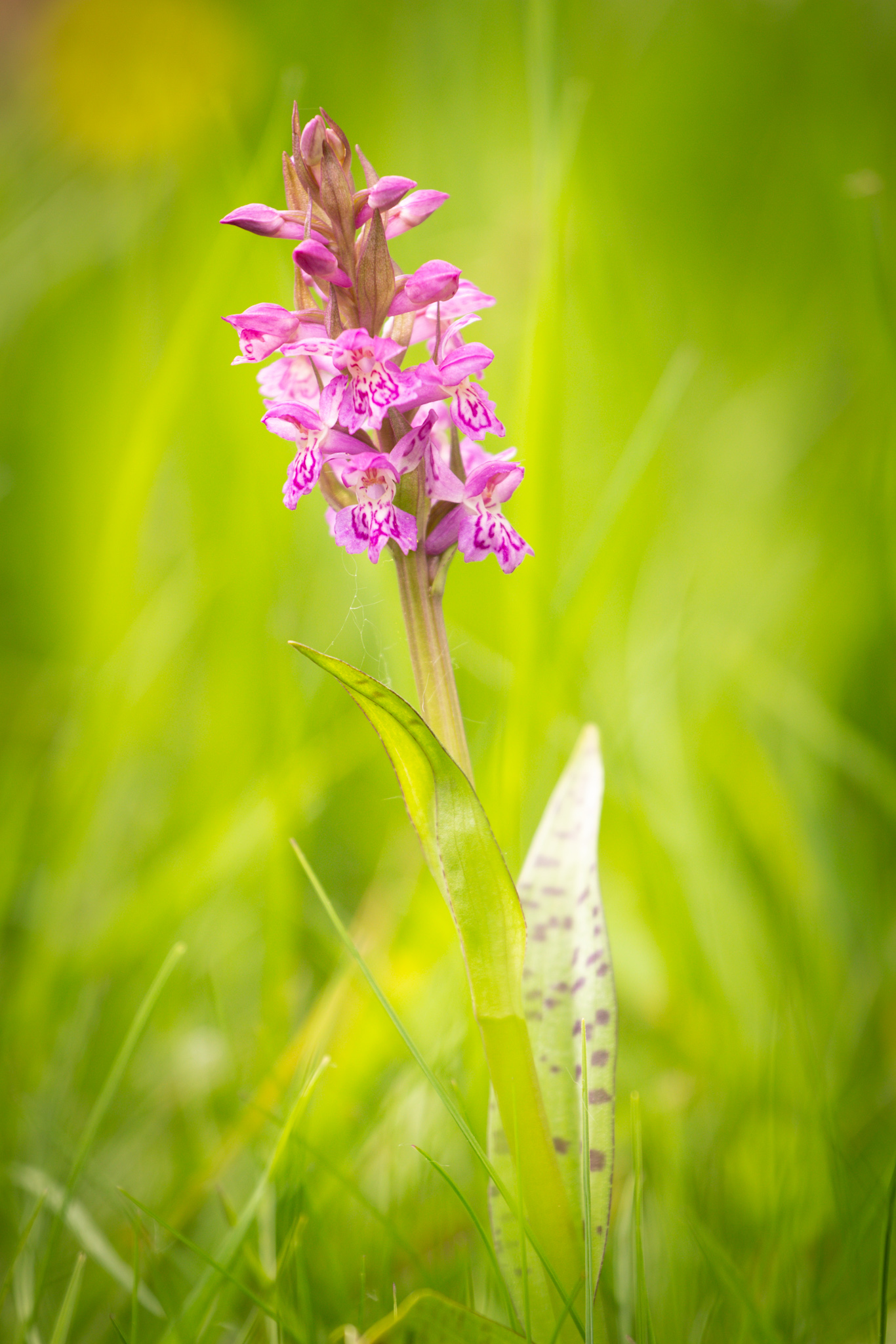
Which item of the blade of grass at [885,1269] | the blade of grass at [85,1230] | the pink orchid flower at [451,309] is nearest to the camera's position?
the blade of grass at [885,1269]

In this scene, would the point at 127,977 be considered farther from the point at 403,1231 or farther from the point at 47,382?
the point at 47,382

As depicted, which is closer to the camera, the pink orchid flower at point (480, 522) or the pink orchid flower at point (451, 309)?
the pink orchid flower at point (480, 522)

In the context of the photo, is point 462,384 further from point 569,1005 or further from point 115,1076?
point 115,1076

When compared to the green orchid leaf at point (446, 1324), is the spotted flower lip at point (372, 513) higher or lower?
higher

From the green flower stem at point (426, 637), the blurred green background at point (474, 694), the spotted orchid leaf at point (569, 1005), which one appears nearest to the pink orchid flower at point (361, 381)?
the green flower stem at point (426, 637)

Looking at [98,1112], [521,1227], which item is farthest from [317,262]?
[98,1112]

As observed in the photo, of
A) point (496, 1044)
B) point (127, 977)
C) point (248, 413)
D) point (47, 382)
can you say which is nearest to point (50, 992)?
point (127, 977)

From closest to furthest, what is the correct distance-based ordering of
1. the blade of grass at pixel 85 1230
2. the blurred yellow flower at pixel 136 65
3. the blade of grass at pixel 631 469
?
1. the blade of grass at pixel 85 1230
2. the blade of grass at pixel 631 469
3. the blurred yellow flower at pixel 136 65

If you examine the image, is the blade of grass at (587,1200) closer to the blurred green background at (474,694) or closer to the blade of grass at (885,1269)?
the blurred green background at (474,694)

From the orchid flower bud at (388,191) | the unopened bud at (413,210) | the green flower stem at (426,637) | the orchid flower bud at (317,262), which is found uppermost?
the unopened bud at (413,210)
